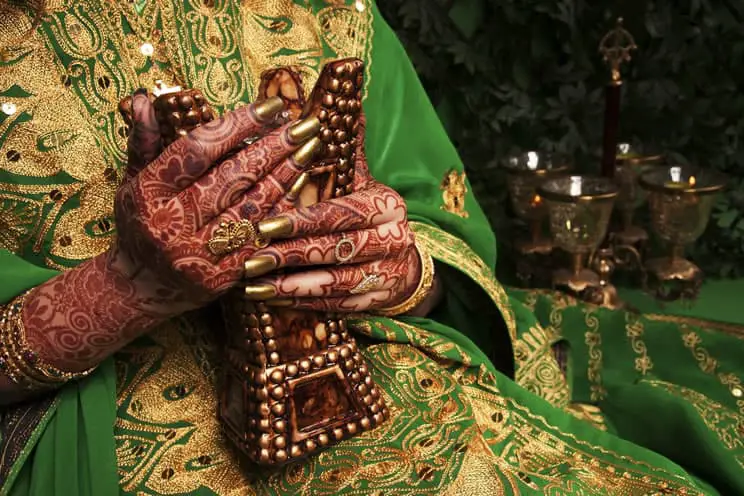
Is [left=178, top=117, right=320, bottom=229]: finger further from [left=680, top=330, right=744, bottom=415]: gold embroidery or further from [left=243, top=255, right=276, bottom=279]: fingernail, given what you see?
[left=680, top=330, right=744, bottom=415]: gold embroidery

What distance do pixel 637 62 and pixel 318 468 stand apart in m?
1.30

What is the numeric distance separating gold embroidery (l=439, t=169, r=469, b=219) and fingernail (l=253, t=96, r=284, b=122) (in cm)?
46

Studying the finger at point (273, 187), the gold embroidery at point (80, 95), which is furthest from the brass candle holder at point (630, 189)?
the finger at point (273, 187)

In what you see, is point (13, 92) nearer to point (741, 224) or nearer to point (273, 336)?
point (273, 336)

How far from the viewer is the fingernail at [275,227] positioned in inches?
19.9

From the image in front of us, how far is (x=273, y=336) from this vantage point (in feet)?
1.85

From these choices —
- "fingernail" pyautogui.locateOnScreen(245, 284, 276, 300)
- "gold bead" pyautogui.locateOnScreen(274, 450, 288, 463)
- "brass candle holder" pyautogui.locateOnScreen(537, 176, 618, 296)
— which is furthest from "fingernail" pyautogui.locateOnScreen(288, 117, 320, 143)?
"brass candle holder" pyautogui.locateOnScreen(537, 176, 618, 296)

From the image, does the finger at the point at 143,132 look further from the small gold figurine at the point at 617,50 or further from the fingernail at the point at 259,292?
the small gold figurine at the point at 617,50

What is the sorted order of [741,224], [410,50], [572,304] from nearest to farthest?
[572,304]
[410,50]
[741,224]

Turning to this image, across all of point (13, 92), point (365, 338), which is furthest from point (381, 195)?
point (13, 92)

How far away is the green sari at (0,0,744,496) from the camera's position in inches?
24.1

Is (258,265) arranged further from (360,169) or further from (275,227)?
(360,169)

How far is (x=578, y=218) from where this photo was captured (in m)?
1.31

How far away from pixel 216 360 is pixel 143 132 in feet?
0.78
